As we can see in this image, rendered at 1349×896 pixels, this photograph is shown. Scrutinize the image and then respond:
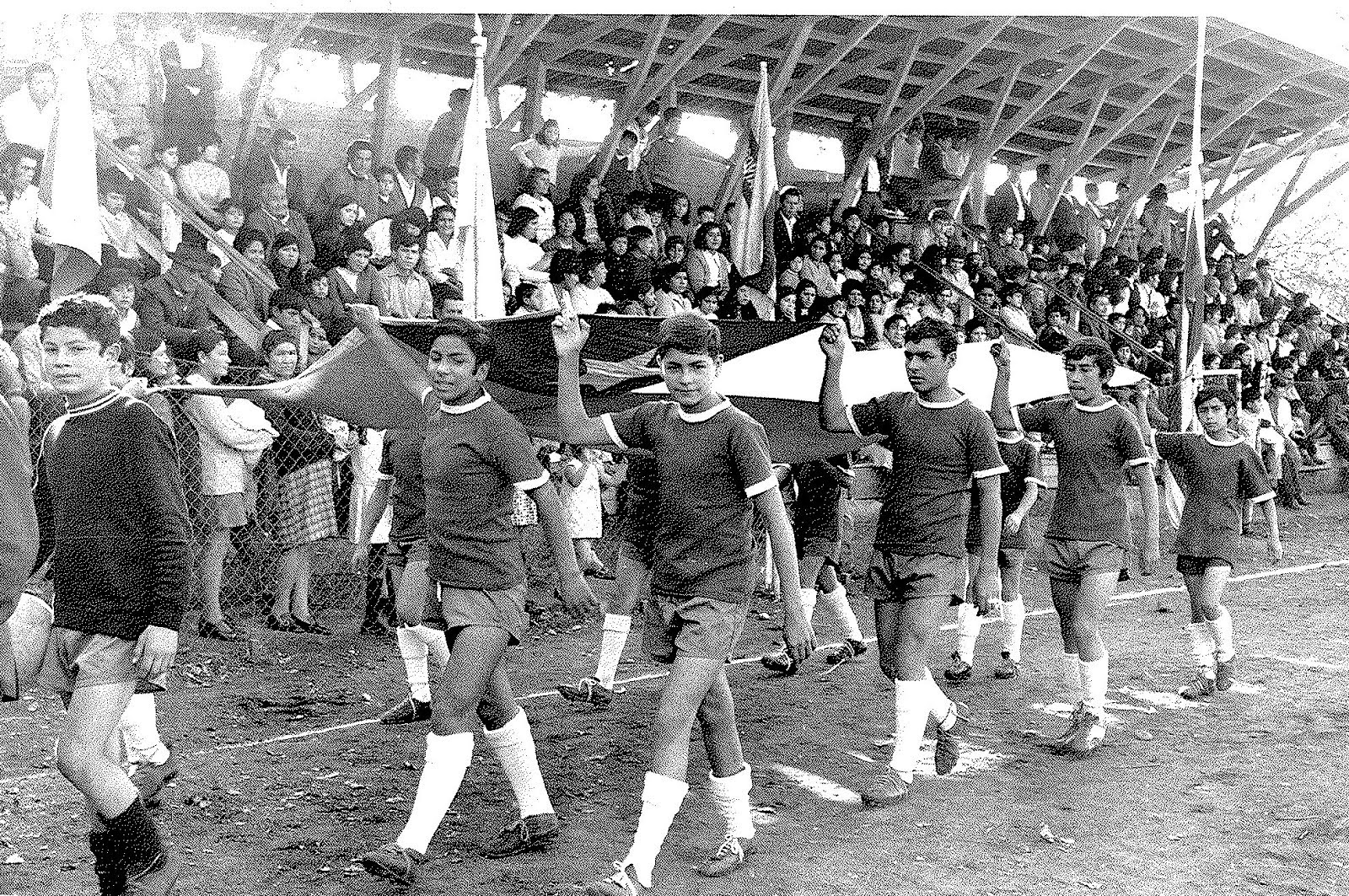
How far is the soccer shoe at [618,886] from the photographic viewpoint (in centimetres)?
498

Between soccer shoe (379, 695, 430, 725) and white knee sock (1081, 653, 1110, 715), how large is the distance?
3.57 metres

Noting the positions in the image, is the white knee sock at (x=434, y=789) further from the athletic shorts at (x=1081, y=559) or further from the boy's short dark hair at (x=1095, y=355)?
the boy's short dark hair at (x=1095, y=355)

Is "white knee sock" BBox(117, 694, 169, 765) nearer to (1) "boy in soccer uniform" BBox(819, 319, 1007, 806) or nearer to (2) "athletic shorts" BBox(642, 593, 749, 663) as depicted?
(2) "athletic shorts" BBox(642, 593, 749, 663)

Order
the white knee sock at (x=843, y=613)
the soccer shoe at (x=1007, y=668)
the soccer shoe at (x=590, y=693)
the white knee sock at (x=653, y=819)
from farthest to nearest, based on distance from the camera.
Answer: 1. the white knee sock at (x=843, y=613)
2. the soccer shoe at (x=1007, y=668)
3. the soccer shoe at (x=590, y=693)
4. the white knee sock at (x=653, y=819)

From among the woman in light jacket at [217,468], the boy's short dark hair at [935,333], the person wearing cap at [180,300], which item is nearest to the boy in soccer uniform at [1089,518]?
the boy's short dark hair at [935,333]

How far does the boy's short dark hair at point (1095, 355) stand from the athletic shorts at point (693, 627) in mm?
3110

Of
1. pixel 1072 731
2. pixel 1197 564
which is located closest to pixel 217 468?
pixel 1072 731

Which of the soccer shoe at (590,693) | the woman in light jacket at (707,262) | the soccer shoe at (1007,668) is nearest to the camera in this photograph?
the soccer shoe at (590,693)

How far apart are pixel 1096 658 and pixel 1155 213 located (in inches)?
710

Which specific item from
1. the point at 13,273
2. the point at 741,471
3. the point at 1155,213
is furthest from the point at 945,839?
the point at 1155,213

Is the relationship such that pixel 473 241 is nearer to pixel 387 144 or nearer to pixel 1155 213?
pixel 387 144

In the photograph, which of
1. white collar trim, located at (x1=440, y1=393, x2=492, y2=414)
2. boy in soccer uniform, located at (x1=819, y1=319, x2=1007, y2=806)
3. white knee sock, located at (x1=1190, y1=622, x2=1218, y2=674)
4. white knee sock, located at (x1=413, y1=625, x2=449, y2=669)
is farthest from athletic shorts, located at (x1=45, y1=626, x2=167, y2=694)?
white knee sock, located at (x1=1190, y1=622, x2=1218, y2=674)

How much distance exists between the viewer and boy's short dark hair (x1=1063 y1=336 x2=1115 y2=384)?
7734 millimetres

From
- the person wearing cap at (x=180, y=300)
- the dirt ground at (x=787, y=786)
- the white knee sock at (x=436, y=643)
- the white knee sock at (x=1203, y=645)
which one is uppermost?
the person wearing cap at (x=180, y=300)
